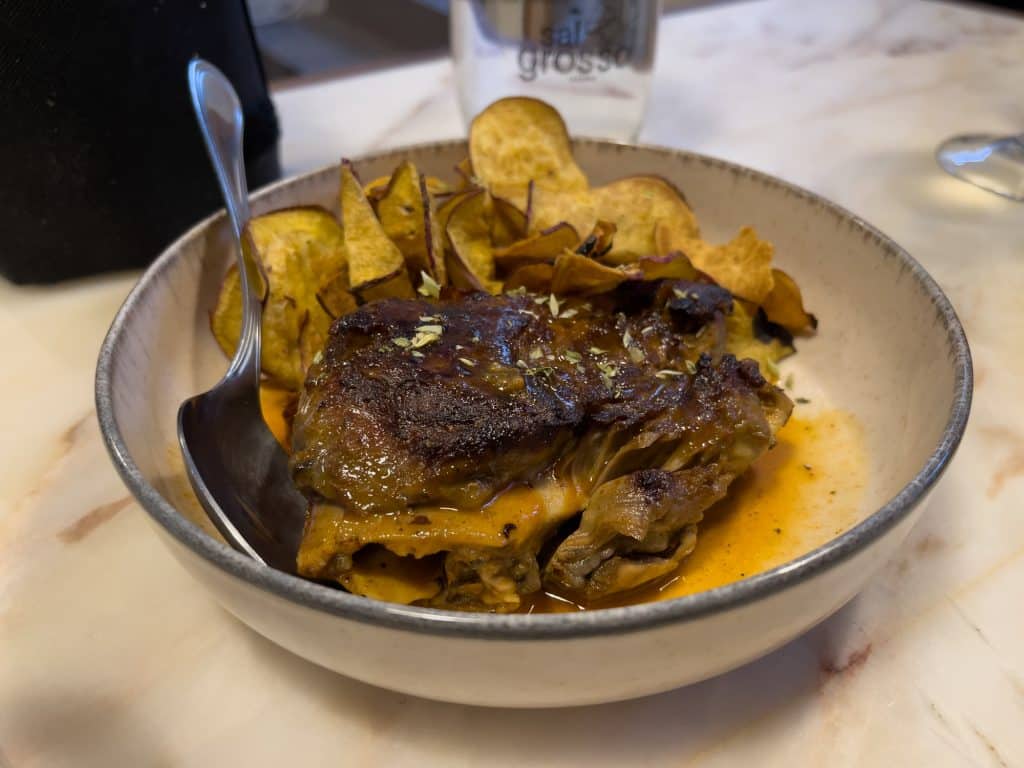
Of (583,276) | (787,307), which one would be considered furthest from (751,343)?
(583,276)

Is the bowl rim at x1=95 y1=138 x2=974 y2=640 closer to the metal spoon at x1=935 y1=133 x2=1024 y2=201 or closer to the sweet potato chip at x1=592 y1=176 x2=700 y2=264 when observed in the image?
the sweet potato chip at x1=592 y1=176 x2=700 y2=264

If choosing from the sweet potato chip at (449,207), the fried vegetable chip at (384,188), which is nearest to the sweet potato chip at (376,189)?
the fried vegetable chip at (384,188)

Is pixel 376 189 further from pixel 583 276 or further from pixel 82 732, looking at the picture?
pixel 82 732

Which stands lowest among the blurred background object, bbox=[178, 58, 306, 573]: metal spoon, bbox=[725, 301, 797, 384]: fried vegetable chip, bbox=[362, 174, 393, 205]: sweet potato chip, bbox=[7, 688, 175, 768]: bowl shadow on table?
the blurred background object

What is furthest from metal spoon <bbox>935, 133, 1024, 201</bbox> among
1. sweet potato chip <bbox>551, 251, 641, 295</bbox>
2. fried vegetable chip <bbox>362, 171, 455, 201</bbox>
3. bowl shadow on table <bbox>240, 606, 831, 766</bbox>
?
bowl shadow on table <bbox>240, 606, 831, 766</bbox>

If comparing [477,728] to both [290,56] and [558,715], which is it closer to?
[558,715]

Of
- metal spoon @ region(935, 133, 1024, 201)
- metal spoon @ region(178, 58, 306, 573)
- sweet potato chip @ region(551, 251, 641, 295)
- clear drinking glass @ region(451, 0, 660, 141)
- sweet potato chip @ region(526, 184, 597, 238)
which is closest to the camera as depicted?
metal spoon @ region(178, 58, 306, 573)

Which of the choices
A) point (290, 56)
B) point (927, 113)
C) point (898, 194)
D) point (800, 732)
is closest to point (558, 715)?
point (800, 732)

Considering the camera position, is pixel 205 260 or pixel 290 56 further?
pixel 290 56
